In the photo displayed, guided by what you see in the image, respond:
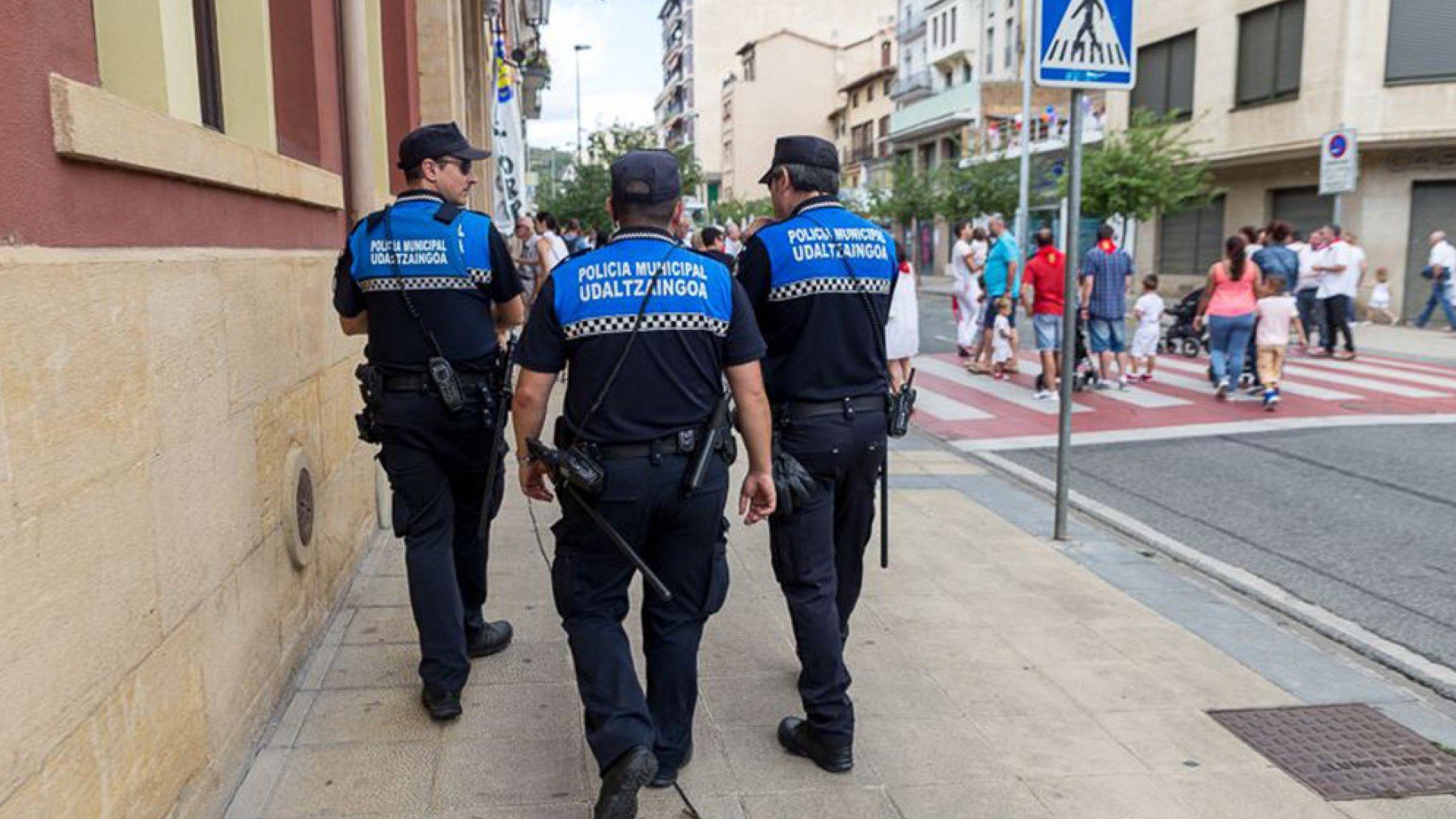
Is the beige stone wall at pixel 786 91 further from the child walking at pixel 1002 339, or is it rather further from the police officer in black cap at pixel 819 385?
the police officer in black cap at pixel 819 385

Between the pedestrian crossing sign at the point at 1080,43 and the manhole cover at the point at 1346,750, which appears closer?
the manhole cover at the point at 1346,750

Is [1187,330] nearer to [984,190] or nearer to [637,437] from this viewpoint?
[637,437]

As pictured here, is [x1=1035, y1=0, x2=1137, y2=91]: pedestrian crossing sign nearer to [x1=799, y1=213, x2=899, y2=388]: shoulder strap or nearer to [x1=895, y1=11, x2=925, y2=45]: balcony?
[x1=799, y1=213, x2=899, y2=388]: shoulder strap

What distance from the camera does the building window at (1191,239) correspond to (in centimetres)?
3069

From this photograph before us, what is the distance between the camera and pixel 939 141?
52812 millimetres

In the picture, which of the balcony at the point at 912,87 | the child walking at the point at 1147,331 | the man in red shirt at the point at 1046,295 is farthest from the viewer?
the balcony at the point at 912,87

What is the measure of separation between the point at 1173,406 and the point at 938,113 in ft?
136

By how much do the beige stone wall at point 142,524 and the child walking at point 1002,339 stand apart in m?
10.5

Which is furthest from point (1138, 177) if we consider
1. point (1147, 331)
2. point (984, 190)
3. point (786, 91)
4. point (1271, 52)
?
point (786, 91)

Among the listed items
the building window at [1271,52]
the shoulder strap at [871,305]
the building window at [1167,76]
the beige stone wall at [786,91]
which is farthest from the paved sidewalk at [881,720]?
the beige stone wall at [786,91]

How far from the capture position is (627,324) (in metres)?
3.33

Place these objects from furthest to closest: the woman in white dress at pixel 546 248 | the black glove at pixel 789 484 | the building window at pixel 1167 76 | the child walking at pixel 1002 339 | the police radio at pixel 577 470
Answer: the building window at pixel 1167 76, the child walking at pixel 1002 339, the woman in white dress at pixel 546 248, the black glove at pixel 789 484, the police radio at pixel 577 470

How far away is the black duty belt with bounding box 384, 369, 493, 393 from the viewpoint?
4090 millimetres

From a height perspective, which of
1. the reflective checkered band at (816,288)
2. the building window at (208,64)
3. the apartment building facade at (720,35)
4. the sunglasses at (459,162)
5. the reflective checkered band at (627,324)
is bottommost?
the reflective checkered band at (627,324)
